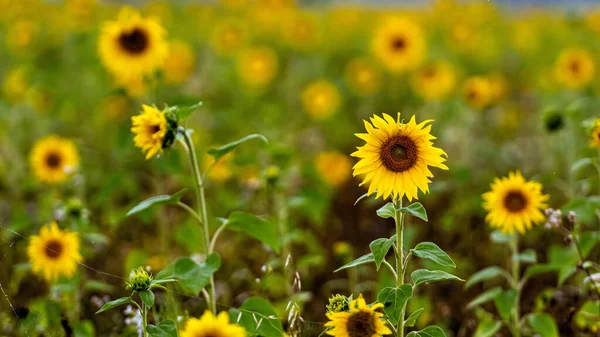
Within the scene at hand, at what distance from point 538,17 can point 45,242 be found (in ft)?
21.7

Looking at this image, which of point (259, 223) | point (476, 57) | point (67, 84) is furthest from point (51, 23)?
point (259, 223)

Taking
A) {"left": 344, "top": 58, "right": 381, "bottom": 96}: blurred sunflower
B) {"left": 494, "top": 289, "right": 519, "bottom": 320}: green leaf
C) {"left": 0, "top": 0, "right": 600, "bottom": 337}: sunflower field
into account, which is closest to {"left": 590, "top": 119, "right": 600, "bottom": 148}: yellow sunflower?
{"left": 0, "top": 0, "right": 600, "bottom": 337}: sunflower field

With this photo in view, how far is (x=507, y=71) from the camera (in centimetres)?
604

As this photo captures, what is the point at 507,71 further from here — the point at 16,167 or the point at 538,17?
the point at 16,167

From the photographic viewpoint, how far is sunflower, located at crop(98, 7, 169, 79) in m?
2.78

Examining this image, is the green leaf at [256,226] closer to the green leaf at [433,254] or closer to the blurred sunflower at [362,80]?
the green leaf at [433,254]

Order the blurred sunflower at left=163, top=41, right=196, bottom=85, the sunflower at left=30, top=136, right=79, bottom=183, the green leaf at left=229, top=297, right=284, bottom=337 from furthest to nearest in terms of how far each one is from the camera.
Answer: the blurred sunflower at left=163, top=41, right=196, bottom=85 → the sunflower at left=30, top=136, right=79, bottom=183 → the green leaf at left=229, top=297, right=284, bottom=337

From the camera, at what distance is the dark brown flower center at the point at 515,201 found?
202 centimetres

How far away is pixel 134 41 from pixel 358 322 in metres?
1.74

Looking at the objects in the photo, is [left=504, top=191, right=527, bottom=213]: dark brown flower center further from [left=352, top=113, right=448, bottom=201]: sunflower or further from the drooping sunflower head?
the drooping sunflower head

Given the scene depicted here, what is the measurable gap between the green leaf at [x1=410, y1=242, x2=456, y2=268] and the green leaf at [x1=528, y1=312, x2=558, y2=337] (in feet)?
2.04

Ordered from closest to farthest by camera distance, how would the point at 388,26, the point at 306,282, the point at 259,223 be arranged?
1. the point at 259,223
2. the point at 306,282
3. the point at 388,26

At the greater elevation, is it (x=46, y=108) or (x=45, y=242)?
(x=46, y=108)

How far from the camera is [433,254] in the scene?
4.83 ft
